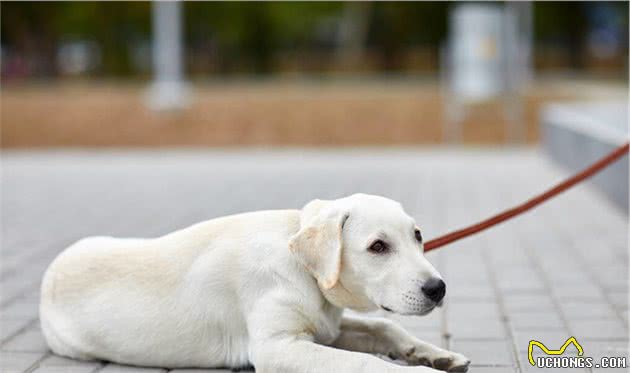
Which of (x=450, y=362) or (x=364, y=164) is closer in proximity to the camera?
(x=450, y=362)

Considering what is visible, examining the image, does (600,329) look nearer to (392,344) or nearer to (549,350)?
(549,350)

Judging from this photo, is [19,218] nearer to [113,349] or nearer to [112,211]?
[112,211]

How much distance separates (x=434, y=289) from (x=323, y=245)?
0.50 m

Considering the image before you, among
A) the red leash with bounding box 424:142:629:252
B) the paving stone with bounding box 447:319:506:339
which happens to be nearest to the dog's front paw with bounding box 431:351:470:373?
the red leash with bounding box 424:142:629:252

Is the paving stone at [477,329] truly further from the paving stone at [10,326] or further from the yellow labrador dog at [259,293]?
the paving stone at [10,326]

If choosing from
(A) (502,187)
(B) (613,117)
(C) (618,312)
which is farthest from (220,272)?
(B) (613,117)

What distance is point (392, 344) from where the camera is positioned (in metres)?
4.96

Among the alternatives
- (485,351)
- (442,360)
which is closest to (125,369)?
(442,360)

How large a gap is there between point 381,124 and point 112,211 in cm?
1505

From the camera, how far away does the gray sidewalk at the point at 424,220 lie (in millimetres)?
5770

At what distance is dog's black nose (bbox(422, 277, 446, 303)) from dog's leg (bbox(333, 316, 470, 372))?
48 cm

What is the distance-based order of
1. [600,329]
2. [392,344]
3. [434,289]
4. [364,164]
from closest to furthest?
[434,289] → [392,344] → [600,329] → [364,164]

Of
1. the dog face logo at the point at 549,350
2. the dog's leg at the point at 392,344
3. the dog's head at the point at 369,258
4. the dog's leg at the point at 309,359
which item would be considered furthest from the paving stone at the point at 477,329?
the dog's leg at the point at 309,359

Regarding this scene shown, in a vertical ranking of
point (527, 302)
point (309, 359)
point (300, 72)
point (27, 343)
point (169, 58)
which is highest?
point (309, 359)
